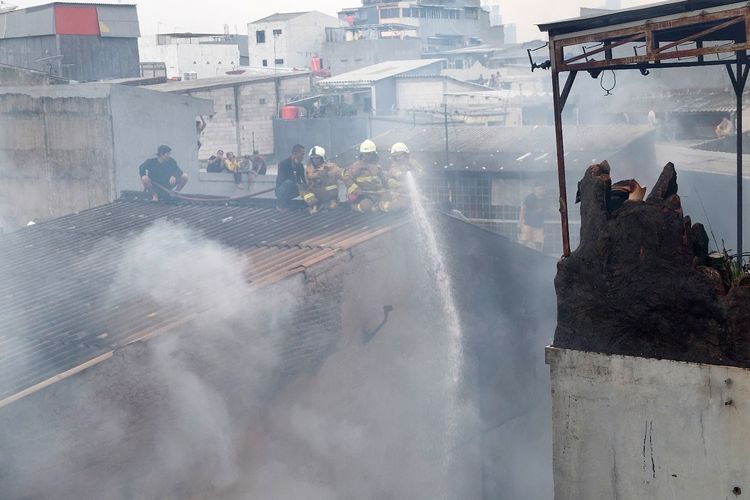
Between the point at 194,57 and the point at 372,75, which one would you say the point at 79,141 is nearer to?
the point at 372,75

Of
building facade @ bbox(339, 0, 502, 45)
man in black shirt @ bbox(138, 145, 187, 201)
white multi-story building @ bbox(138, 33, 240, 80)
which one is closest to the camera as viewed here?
man in black shirt @ bbox(138, 145, 187, 201)

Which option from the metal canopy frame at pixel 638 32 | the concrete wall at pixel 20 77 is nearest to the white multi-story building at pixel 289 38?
the concrete wall at pixel 20 77

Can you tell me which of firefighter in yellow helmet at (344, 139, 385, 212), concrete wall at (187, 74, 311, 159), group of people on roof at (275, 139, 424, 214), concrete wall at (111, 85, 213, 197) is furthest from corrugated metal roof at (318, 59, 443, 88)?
firefighter in yellow helmet at (344, 139, 385, 212)

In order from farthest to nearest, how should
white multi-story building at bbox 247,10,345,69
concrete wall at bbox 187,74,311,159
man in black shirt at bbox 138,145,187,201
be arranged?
white multi-story building at bbox 247,10,345,69 < concrete wall at bbox 187,74,311,159 < man in black shirt at bbox 138,145,187,201

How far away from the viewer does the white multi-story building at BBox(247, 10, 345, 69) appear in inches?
2016

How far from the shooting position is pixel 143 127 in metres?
18.5

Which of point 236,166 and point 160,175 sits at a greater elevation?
point 160,175

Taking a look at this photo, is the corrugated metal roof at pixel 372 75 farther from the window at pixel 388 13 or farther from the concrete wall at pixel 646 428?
the concrete wall at pixel 646 428

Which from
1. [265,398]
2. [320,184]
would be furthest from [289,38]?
[265,398]

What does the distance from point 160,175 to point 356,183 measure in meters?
4.50

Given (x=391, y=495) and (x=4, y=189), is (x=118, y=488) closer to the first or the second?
(x=391, y=495)

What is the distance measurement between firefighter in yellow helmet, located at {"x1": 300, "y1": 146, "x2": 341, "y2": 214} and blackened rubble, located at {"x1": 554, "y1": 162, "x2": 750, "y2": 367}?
6675mm

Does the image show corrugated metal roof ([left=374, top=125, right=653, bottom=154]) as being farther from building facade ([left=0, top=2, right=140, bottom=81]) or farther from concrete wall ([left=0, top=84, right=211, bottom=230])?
building facade ([left=0, top=2, right=140, bottom=81])

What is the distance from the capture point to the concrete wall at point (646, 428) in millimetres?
6121
